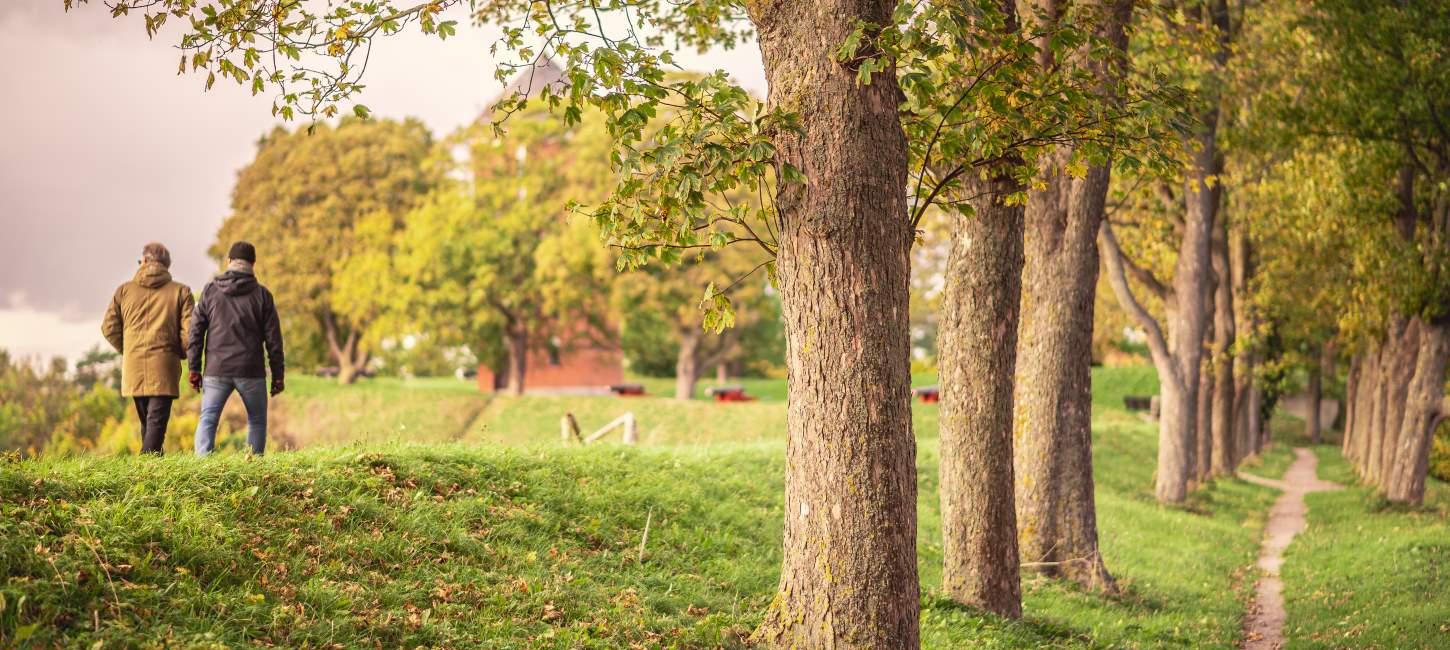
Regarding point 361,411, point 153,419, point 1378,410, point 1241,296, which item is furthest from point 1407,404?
point 361,411

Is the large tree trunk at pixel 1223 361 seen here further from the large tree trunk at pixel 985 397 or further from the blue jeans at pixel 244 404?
the blue jeans at pixel 244 404

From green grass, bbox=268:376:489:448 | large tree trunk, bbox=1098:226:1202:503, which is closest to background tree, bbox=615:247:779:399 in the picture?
green grass, bbox=268:376:489:448

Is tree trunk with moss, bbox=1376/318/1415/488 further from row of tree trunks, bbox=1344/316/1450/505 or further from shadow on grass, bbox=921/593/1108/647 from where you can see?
shadow on grass, bbox=921/593/1108/647

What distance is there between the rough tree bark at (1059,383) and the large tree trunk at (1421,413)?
9921 mm

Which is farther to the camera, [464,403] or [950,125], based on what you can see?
[464,403]

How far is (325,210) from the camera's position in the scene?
145ft

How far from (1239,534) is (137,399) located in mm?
16111

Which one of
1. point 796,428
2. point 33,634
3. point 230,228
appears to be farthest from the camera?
point 230,228

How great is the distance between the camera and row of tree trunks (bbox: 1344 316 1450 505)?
19.5 metres

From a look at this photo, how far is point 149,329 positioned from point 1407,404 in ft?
64.4

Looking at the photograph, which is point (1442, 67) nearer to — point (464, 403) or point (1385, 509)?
point (1385, 509)

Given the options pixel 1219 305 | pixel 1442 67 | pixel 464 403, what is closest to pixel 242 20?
pixel 1442 67

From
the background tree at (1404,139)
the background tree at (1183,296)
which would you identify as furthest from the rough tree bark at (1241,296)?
the background tree at (1404,139)

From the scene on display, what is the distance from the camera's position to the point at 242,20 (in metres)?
7.66
